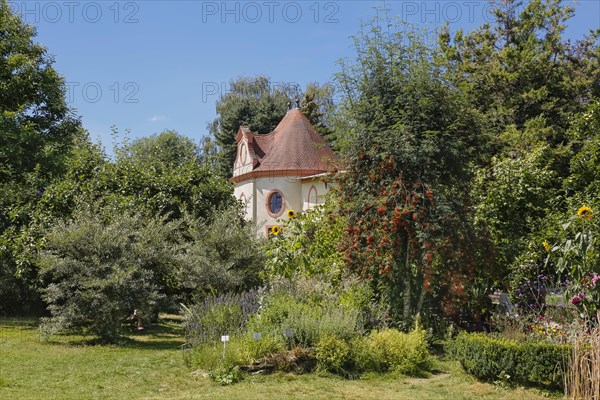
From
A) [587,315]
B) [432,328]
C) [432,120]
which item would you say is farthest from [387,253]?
[587,315]

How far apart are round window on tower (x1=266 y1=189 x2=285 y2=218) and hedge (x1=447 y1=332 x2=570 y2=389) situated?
25581 millimetres

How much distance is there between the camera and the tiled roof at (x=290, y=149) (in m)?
34.3

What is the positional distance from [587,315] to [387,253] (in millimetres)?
3566

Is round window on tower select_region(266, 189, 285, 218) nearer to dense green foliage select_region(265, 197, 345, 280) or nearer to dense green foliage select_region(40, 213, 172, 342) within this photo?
dense green foliage select_region(265, 197, 345, 280)

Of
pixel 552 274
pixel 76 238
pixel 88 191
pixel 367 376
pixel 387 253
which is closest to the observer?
pixel 367 376

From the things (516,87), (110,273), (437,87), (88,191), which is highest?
(516,87)

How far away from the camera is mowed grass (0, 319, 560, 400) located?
7.90 metres

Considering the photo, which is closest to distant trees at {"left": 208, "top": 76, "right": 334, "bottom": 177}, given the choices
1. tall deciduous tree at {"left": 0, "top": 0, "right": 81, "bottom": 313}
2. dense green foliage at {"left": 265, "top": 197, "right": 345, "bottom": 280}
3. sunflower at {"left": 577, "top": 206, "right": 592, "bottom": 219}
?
tall deciduous tree at {"left": 0, "top": 0, "right": 81, "bottom": 313}

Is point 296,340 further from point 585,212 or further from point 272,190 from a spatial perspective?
point 272,190

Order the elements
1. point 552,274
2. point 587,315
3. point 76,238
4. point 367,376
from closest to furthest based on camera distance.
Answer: point 367,376
point 587,315
point 76,238
point 552,274

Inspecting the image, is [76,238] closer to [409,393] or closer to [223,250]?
[223,250]

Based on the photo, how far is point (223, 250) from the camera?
15180 mm

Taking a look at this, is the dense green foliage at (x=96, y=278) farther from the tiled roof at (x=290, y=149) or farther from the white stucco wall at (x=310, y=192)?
the tiled roof at (x=290, y=149)

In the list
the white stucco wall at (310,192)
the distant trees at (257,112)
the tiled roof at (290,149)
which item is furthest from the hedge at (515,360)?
the distant trees at (257,112)
